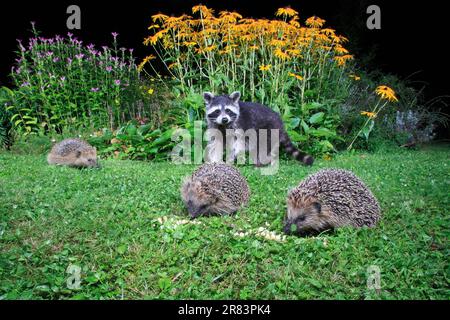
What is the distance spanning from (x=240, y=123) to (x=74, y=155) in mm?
3204

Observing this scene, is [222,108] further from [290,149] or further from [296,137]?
[296,137]

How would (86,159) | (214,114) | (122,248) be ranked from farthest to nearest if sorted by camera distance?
(214,114) < (86,159) < (122,248)

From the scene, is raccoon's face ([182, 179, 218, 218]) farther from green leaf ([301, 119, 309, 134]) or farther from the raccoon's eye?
green leaf ([301, 119, 309, 134])

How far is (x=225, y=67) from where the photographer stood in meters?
9.80

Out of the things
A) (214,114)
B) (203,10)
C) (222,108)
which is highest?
(203,10)

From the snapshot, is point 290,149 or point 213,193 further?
point 290,149

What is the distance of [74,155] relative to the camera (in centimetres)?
768

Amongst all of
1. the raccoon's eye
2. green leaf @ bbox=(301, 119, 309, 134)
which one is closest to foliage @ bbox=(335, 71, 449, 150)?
green leaf @ bbox=(301, 119, 309, 134)

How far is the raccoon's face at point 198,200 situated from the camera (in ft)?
15.9

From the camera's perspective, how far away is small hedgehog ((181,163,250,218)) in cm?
490

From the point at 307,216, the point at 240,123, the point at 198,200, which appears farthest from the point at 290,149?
the point at 307,216

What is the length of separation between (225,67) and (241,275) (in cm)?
705

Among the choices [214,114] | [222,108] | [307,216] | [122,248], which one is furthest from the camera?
[214,114]

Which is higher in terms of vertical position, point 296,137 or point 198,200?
point 296,137
